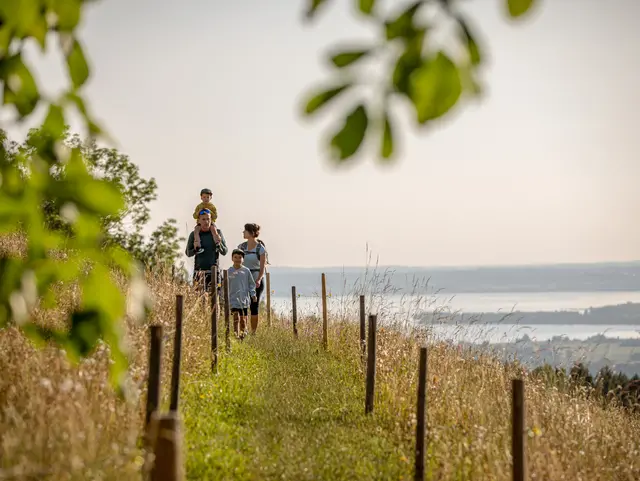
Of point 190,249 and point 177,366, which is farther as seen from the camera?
point 190,249

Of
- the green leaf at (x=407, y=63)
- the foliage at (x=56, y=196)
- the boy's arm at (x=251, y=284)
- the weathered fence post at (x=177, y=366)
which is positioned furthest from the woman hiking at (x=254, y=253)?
the green leaf at (x=407, y=63)

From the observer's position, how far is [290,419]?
812 centimetres

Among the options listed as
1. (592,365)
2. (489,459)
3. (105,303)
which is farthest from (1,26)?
(592,365)

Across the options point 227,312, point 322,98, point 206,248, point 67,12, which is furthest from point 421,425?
point 206,248

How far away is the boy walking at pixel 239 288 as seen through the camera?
13.2m

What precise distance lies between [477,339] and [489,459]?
18.8 ft

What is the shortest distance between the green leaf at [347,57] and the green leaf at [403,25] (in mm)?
108

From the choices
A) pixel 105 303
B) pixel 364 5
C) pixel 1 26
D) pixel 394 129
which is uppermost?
pixel 1 26

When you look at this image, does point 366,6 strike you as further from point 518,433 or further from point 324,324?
point 324,324

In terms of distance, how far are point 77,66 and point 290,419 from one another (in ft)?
20.7

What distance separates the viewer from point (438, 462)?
21.6 feet

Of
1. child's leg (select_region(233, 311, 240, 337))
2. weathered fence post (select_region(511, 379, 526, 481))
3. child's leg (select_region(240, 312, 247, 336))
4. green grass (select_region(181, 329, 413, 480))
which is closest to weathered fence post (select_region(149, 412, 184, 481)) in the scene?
green grass (select_region(181, 329, 413, 480))

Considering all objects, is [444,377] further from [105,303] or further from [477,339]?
[105,303]

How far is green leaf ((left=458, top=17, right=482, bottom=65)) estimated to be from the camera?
1.68m
